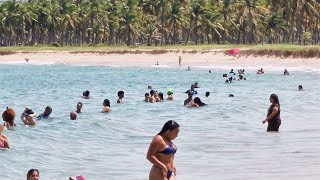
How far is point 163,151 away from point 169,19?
11265 centimetres

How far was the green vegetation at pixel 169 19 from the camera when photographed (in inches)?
4245

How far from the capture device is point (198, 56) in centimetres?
8162

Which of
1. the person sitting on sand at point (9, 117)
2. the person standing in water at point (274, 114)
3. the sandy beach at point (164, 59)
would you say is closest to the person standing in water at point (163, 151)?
the person standing in water at point (274, 114)

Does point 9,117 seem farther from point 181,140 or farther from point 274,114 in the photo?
point 274,114

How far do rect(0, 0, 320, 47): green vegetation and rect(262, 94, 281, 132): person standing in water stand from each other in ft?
Result: 271

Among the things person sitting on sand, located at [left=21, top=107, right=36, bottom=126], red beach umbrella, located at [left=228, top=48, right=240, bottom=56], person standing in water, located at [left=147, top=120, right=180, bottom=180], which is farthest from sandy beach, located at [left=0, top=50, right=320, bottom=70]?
person standing in water, located at [left=147, top=120, right=180, bottom=180]

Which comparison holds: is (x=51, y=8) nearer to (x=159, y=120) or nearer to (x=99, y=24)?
(x=99, y=24)

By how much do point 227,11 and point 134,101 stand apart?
273 feet

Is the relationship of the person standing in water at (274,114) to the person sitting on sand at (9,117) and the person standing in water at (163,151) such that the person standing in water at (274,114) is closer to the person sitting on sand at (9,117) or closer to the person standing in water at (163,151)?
the person sitting on sand at (9,117)

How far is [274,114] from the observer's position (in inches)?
733

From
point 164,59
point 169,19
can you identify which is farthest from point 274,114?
point 169,19

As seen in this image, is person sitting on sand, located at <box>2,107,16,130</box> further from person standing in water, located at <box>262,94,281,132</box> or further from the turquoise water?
person standing in water, located at <box>262,94,281,132</box>

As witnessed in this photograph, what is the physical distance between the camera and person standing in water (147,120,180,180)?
8.90 metres

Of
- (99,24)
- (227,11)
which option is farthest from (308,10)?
(99,24)
